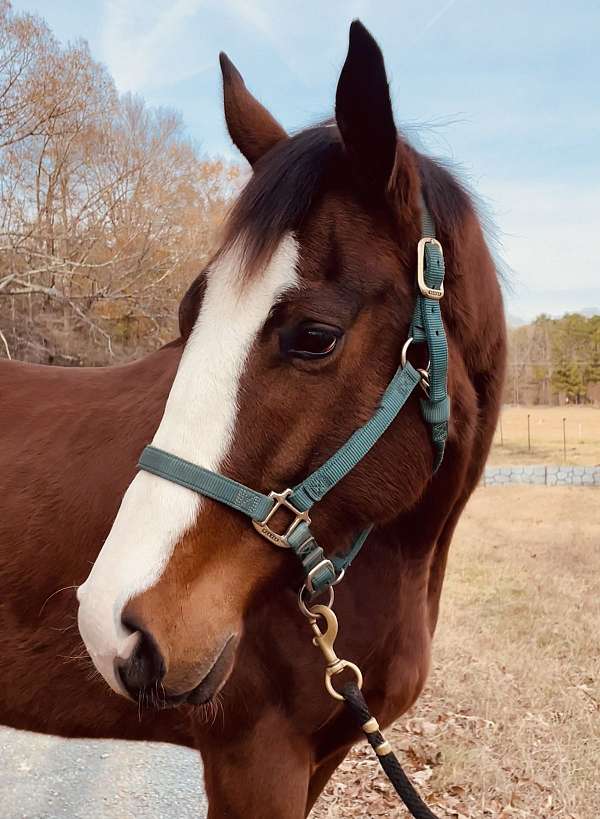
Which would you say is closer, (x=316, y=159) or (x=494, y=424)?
(x=316, y=159)

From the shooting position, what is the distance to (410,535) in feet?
6.49

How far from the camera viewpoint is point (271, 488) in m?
1.48

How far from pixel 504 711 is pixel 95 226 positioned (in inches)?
647

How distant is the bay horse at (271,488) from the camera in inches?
54.2

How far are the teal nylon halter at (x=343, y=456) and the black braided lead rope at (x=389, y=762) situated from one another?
A: 43 cm

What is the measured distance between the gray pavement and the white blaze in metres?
2.96

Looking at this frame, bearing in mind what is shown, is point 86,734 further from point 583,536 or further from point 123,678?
point 583,536

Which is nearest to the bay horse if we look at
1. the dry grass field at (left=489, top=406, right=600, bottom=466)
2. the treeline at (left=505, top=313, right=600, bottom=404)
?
the dry grass field at (left=489, top=406, right=600, bottom=466)

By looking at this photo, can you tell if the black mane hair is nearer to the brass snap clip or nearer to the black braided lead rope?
the brass snap clip

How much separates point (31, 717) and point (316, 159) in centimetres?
226

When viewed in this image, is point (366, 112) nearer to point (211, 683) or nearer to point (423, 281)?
point (423, 281)

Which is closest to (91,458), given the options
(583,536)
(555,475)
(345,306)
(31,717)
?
(31,717)

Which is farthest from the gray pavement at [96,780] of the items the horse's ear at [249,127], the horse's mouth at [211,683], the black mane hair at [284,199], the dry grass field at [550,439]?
the dry grass field at [550,439]

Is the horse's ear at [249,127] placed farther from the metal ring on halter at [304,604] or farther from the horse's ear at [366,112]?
the metal ring on halter at [304,604]
